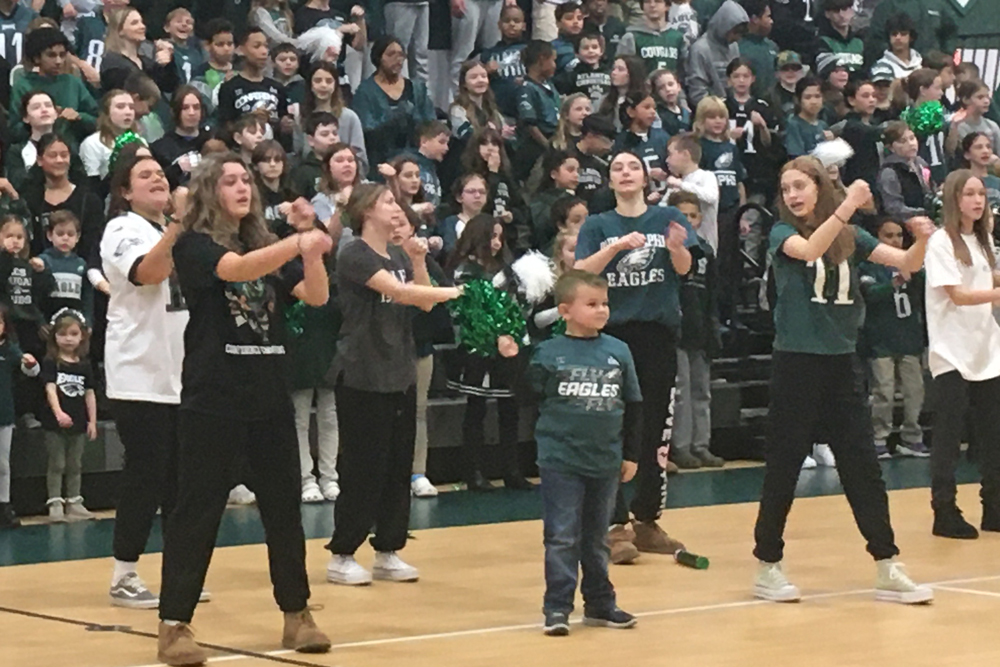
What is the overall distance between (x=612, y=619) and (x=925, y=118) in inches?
400

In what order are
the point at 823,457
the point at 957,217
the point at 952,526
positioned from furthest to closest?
the point at 823,457 → the point at 952,526 → the point at 957,217

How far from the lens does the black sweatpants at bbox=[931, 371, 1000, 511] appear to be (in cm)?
1062

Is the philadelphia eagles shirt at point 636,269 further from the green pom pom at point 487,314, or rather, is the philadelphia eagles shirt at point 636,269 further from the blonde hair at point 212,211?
the green pom pom at point 487,314

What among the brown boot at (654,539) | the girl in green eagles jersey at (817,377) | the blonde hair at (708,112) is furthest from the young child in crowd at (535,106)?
the girl in green eagles jersey at (817,377)

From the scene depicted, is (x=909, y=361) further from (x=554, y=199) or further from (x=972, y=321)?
(x=972, y=321)

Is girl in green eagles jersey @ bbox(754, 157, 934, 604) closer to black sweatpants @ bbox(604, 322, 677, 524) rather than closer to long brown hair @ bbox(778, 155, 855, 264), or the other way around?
long brown hair @ bbox(778, 155, 855, 264)

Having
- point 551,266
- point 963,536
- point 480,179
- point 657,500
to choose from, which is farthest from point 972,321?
point 480,179

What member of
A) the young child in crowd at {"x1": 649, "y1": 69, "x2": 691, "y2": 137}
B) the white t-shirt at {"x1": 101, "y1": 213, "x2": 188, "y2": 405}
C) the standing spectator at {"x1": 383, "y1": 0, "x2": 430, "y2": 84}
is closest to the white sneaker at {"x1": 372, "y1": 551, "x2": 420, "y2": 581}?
the white t-shirt at {"x1": 101, "y1": 213, "x2": 188, "y2": 405}

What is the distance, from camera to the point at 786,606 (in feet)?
27.8

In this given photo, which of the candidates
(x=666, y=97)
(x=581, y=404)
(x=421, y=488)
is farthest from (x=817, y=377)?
(x=666, y=97)

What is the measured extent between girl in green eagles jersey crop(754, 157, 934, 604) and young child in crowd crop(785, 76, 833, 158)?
27.4 feet

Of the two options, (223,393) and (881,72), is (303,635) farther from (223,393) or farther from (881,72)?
(881,72)

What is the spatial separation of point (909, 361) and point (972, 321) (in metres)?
4.27

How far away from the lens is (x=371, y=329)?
8961mm
